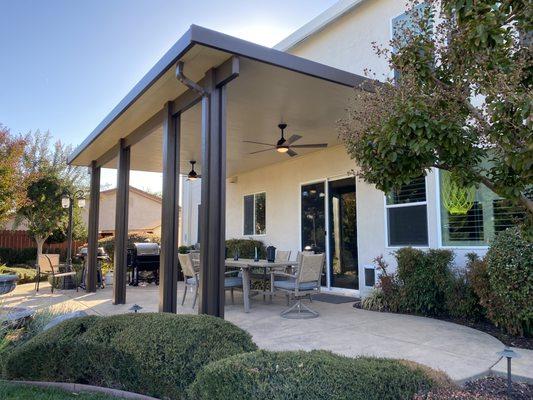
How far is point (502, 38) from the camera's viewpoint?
237 centimetres

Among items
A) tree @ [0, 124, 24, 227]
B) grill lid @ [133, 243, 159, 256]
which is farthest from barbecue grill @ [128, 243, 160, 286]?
tree @ [0, 124, 24, 227]

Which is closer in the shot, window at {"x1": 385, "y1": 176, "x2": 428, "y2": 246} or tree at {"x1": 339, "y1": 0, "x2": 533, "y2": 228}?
tree at {"x1": 339, "y1": 0, "x2": 533, "y2": 228}

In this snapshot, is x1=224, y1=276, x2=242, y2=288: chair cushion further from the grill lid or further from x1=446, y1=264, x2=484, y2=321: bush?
the grill lid

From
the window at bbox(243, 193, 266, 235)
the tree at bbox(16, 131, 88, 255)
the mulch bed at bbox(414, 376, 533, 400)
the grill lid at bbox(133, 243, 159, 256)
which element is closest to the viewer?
the mulch bed at bbox(414, 376, 533, 400)

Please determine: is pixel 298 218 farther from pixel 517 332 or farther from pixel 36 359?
pixel 36 359

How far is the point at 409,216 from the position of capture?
698cm

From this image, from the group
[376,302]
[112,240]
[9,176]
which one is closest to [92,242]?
[9,176]

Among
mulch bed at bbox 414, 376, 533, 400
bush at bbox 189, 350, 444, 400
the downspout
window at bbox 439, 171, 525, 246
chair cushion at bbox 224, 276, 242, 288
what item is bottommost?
mulch bed at bbox 414, 376, 533, 400

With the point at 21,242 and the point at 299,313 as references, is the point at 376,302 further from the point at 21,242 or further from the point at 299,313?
the point at 21,242

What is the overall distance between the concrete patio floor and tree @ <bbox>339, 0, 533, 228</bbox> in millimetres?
1854

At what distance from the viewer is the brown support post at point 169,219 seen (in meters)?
5.81

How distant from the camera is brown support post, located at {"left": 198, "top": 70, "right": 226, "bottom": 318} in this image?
4.52 metres

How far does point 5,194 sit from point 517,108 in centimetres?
1279

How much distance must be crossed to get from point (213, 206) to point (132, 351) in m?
1.87
